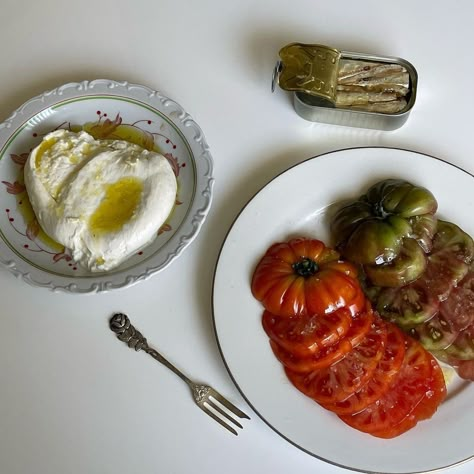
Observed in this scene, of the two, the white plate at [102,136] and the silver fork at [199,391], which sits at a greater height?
the white plate at [102,136]

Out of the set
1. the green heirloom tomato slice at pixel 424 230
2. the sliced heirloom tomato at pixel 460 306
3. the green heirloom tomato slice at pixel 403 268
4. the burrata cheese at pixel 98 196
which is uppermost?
the burrata cheese at pixel 98 196

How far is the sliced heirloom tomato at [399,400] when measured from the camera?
1.04m

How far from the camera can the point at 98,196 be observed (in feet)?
3.77

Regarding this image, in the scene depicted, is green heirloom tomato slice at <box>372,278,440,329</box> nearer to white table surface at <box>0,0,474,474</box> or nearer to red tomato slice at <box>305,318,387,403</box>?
red tomato slice at <box>305,318,387,403</box>

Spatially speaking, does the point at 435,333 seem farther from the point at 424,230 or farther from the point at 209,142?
the point at 209,142

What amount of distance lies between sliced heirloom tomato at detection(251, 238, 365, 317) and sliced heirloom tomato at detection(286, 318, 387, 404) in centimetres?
7

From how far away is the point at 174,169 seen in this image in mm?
1246

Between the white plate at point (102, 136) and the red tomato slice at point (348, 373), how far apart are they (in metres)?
0.38

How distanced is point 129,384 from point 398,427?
1.74 feet

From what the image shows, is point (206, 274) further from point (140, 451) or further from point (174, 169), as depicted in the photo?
point (140, 451)

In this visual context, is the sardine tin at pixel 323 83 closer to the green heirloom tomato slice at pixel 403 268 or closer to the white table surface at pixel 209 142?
the white table surface at pixel 209 142

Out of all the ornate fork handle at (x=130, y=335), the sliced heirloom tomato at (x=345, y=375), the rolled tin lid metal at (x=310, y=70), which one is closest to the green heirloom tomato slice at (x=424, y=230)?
the sliced heirloom tomato at (x=345, y=375)

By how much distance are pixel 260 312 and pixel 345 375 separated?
0.21 metres

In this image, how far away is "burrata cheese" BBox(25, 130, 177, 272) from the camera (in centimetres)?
112
